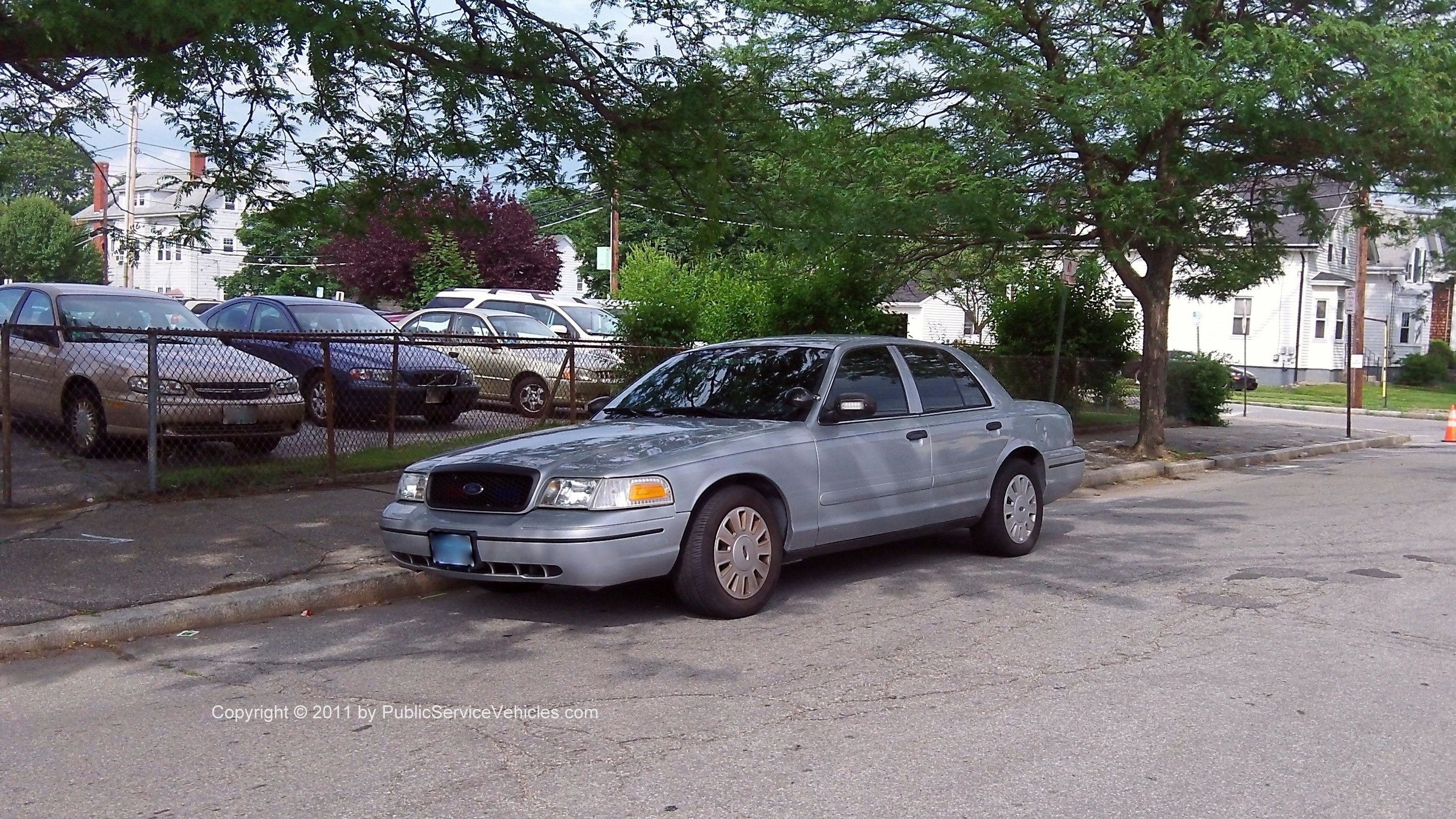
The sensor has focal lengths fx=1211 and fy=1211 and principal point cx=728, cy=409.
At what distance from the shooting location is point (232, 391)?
10.5 meters

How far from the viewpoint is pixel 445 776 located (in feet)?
14.7

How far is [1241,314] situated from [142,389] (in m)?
39.7

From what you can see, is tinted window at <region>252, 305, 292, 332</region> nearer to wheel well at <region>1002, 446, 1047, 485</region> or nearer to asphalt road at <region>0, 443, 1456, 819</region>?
asphalt road at <region>0, 443, 1456, 819</region>

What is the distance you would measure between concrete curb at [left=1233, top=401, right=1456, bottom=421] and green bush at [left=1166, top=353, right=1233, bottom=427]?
32.0 feet

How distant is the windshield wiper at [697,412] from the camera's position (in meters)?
7.61

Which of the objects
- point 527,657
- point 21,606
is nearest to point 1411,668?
point 527,657

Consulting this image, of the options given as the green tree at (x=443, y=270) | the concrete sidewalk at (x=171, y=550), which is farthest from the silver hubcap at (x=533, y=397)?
the green tree at (x=443, y=270)

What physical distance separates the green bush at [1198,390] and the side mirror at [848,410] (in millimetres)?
15753

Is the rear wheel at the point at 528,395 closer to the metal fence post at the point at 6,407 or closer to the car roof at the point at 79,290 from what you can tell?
the car roof at the point at 79,290

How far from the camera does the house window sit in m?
42.3

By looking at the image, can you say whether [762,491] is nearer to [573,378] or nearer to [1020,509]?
[1020,509]

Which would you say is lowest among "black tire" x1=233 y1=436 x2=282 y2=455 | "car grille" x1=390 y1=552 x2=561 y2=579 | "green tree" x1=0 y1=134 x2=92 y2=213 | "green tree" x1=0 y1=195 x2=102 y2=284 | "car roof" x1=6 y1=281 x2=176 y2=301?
"car grille" x1=390 y1=552 x2=561 y2=579

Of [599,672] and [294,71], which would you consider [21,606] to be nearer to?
[599,672]

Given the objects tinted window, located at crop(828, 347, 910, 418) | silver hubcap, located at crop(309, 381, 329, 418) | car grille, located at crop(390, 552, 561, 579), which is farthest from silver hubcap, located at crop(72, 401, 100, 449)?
tinted window, located at crop(828, 347, 910, 418)
